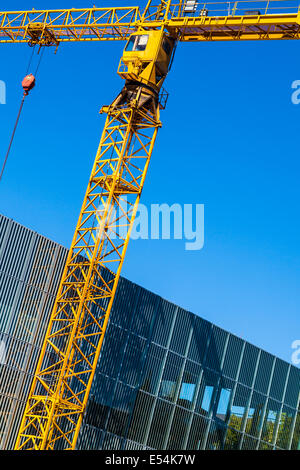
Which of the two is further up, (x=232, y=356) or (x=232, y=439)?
(x=232, y=356)

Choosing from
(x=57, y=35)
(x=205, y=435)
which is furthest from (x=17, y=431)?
(x=57, y=35)

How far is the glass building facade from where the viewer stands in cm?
4000

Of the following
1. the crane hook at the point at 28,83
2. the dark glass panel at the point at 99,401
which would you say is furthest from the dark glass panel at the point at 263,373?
the crane hook at the point at 28,83

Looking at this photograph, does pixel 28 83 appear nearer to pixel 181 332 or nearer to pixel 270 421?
pixel 181 332

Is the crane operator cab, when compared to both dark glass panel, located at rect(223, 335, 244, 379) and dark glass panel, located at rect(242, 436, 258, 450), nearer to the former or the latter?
dark glass panel, located at rect(223, 335, 244, 379)

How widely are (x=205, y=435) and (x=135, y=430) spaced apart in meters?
6.51

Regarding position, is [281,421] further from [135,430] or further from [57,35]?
[57,35]

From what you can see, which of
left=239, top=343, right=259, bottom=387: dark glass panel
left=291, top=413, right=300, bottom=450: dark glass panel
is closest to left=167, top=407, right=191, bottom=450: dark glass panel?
left=239, top=343, right=259, bottom=387: dark glass panel

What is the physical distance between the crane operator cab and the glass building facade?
36.0 feet

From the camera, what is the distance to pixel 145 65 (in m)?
46.9

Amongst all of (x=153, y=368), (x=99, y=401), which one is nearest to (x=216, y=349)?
(x=153, y=368)

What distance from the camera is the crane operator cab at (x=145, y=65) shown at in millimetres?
46125

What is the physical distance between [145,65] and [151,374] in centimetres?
1931

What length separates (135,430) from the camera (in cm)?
4581
